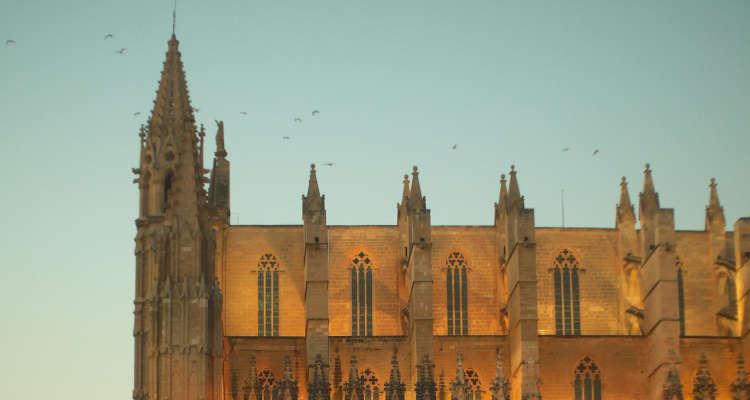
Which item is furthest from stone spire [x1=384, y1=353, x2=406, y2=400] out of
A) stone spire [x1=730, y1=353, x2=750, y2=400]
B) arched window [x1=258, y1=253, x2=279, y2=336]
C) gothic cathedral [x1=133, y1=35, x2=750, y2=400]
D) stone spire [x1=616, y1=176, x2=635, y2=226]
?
stone spire [x1=616, y1=176, x2=635, y2=226]

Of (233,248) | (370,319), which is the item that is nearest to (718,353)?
(370,319)

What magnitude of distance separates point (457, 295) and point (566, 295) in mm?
4762

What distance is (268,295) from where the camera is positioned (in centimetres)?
8050

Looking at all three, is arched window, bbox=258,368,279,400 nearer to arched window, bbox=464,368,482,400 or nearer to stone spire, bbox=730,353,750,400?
arched window, bbox=464,368,482,400

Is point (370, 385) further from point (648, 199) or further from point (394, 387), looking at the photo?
point (648, 199)

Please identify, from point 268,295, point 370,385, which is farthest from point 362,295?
point 370,385

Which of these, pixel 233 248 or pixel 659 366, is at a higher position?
pixel 233 248

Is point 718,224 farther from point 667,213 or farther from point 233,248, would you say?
point 233,248

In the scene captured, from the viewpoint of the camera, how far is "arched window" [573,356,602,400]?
77562 mm

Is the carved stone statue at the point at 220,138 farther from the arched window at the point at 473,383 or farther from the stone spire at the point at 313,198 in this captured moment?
the arched window at the point at 473,383

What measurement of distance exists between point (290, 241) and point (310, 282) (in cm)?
633

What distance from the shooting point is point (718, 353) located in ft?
258

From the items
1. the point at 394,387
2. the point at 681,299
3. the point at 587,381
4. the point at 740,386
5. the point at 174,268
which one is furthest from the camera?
the point at 681,299

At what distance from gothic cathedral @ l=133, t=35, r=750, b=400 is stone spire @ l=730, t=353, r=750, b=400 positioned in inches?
5.1
